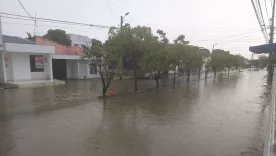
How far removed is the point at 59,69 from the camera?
1077 inches

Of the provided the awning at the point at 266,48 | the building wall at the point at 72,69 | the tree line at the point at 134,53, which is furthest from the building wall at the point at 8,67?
the awning at the point at 266,48

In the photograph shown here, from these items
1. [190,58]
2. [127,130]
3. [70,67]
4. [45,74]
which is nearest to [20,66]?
[45,74]

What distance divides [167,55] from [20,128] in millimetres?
13796

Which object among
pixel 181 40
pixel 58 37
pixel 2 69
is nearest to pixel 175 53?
pixel 2 69

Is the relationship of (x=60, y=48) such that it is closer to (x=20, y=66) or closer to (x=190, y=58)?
(x=20, y=66)

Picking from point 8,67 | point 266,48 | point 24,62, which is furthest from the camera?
point 24,62

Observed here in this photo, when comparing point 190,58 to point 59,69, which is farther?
point 59,69

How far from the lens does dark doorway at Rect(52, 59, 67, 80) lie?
26953 mm

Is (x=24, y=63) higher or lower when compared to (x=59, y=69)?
higher

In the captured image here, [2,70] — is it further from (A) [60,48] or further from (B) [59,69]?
(B) [59,69]

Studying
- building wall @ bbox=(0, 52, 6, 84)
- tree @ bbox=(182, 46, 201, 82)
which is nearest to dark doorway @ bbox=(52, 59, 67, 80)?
building wall @ bbox=(0, 52, 6, 84)

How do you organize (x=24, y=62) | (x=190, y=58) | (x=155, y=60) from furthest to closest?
(x=190, y=58) < (x=24, y=62) < (x=155, y=60)

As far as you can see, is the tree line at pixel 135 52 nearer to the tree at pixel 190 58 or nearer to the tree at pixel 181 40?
the tree at pixel 190 58

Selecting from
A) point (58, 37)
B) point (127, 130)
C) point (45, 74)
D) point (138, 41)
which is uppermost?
point (58, 37)
